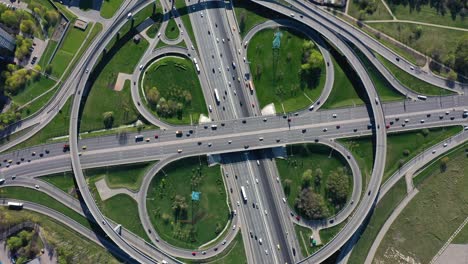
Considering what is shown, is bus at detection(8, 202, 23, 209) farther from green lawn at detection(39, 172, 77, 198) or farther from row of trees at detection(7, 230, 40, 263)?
green lawn at detection(39, 172, 77, 198)

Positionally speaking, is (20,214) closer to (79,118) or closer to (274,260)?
(79,118)

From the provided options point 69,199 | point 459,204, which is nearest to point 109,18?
point 69,199

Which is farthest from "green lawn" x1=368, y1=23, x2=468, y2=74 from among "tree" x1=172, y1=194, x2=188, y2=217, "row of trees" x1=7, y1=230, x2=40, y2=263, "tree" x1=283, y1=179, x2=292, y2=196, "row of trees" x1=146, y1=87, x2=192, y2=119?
"row of trees" x1=7, y1=230, x2=40, y2=263

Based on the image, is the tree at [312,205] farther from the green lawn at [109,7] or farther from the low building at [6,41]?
the low building at [6,41]

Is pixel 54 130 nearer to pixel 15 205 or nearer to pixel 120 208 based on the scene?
pixel 15 205

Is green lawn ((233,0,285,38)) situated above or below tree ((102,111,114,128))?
above

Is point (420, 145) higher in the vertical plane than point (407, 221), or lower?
higher
